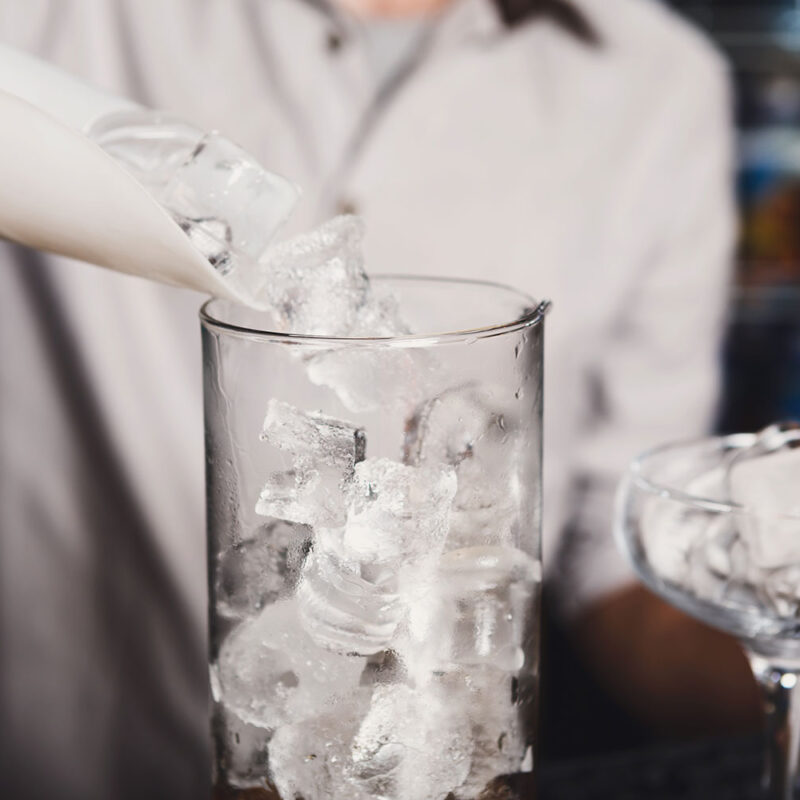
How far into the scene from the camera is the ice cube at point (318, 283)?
0.42 metres

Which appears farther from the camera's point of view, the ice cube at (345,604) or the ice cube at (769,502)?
the ice cube at (769,502)

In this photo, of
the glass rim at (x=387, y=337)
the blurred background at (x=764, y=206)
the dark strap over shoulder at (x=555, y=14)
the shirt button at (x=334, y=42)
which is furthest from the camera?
the blurred background at (x=764, y=206)

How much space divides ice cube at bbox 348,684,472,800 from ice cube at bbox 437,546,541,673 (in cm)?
2

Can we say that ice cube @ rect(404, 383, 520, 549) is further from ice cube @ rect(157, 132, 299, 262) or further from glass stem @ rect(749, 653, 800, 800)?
glass stem @ rect(749, 653, 800, 800)

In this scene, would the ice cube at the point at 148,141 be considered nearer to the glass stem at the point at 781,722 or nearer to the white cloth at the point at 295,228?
the glass stem at the point at 781,722

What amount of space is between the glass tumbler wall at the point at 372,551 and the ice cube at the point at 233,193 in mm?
58

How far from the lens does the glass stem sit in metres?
0.53

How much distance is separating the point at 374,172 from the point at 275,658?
90cm

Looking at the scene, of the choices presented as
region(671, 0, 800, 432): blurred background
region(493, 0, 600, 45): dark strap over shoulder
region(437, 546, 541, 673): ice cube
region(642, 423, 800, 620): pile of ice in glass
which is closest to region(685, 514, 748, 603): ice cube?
region(642, 423, 800, 620): pile of ice in glass

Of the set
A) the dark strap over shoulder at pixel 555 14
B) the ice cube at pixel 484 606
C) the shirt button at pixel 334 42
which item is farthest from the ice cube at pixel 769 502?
the dark strap over shoulder at pixel 555 14

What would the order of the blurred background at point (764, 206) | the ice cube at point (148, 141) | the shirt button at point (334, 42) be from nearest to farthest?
the ice cube at point (148, 141) → the shirt button at point (334, 42) → the blurred background at point (764, 206)

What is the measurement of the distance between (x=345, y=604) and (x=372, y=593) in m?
0.01

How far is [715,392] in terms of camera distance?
143cm

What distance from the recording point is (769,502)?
0.49 metres
